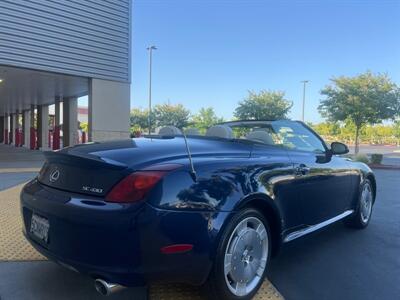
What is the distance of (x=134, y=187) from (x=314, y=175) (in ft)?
6.52

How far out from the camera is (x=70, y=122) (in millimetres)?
21594

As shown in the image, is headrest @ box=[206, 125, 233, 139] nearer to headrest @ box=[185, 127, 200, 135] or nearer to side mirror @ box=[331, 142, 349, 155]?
headrest @ box=[185, 127, 200, 135]

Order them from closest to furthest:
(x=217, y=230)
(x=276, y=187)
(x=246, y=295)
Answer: (x=217, y=230), (x=246, y=295), (x=276, y=187)

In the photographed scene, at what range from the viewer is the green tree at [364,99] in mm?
20344

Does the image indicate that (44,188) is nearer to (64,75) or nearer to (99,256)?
(99,256)

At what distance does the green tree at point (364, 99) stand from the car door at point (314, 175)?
17.3m

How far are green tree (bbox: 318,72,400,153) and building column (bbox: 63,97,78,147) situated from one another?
13798 millimetres

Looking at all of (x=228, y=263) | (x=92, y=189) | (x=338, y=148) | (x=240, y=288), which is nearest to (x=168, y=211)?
(x=92, y=189)

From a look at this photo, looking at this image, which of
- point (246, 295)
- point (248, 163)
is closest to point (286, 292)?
point (246, 295)

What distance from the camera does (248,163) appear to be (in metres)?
3.05

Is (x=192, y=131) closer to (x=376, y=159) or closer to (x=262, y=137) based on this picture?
(x=262, y=137)

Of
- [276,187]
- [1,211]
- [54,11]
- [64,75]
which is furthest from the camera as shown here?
[64,75]

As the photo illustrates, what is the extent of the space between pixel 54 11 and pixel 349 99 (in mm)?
14448

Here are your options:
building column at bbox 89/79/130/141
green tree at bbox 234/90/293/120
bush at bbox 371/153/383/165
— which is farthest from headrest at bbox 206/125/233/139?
green tree at bbox 234/90/293/120
